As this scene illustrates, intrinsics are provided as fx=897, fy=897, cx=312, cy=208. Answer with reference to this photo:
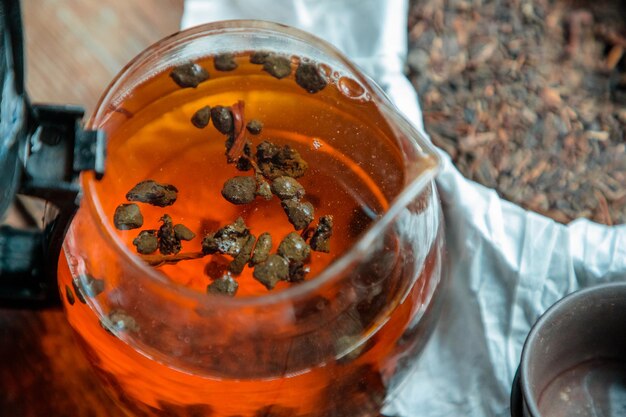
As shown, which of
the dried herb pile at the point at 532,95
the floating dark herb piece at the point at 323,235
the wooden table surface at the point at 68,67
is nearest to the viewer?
the floating dark herb piece at the point at 323,235

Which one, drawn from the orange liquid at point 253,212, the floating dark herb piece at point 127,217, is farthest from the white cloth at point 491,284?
the floating dark herb piece at point 127,217

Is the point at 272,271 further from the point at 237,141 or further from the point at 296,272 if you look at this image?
the point at 237,141

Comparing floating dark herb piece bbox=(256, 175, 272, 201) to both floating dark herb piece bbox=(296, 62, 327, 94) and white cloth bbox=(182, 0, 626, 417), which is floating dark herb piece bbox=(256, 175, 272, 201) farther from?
white cloth bbox=(182, 0, 626, 417)

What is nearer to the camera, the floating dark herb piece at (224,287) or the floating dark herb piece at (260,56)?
the floating dark herb piece at (224,287)

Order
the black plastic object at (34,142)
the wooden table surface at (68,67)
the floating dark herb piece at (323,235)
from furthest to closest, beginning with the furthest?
the wooden table surface at (68,67), the floating dark herb piece at (323,235), the black plastic object at (34,142)

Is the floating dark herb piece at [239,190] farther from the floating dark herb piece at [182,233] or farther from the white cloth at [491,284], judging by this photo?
the white cloth at [491,284]

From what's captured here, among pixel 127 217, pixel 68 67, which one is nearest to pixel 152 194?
pixel 127 217
